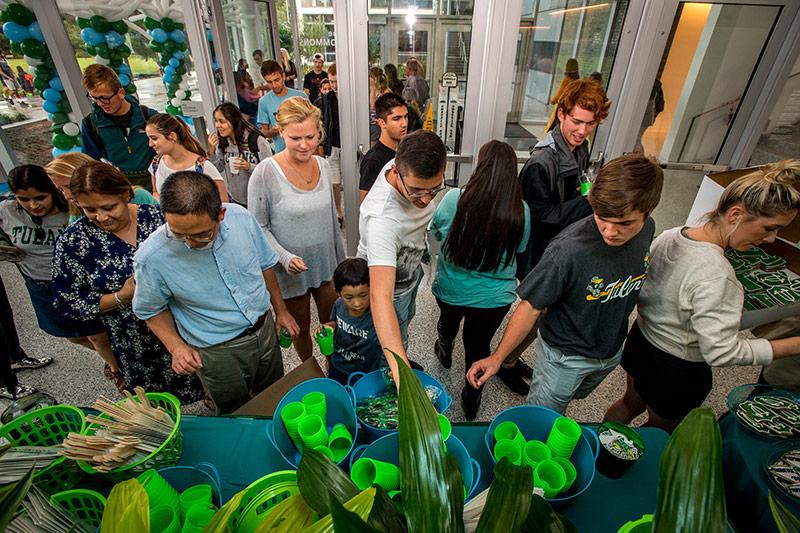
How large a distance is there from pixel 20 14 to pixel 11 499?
15.9 ft

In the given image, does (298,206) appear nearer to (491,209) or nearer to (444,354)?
(491,209)

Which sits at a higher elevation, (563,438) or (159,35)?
(159,35)

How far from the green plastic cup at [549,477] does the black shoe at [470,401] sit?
3.38 feet

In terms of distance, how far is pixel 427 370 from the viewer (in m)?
2.43

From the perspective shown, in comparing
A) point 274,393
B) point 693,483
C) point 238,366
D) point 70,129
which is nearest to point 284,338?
point 238,366

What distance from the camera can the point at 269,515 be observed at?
660 mm

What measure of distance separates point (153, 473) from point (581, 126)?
2.16 metres

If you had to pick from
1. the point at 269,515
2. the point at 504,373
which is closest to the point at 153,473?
the point at 269,515

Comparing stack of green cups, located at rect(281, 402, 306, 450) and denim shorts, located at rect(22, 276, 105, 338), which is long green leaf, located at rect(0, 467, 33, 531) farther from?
denim shorts, located at rect(22, 276, 105, 338)

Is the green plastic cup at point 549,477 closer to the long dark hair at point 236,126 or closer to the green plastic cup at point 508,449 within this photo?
the green plastic cup at point 508,449

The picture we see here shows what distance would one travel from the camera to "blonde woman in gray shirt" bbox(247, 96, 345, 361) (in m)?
1.83

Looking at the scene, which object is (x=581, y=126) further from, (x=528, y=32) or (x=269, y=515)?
(x=269, y=515)

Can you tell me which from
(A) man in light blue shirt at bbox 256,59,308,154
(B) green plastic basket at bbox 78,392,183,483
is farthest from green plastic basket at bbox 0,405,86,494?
(A) man in light blue shirt at bbox 256,59,308,154

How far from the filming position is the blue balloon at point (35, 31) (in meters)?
3.48
